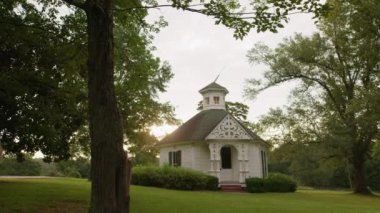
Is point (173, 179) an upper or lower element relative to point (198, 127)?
lower

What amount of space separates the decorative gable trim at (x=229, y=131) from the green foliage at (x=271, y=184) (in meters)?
3.52

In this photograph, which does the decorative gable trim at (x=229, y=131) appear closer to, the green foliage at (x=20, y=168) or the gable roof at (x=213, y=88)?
the gable roof at (x=213, y=88)

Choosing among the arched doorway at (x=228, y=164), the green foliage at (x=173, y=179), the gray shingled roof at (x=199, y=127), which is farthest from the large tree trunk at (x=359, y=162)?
the green foliage at (x=173, y=179)

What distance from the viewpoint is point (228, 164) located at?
34781 mm

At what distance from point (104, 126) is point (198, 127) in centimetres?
2772

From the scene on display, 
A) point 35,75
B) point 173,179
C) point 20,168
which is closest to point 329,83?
point 173,179

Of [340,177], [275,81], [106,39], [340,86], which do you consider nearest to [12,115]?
[106,39]

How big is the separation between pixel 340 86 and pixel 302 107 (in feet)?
12.1

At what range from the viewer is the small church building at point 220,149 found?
109 ft

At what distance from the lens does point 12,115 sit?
15.5 metres

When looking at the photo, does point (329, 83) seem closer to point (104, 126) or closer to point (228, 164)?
point (228, 164)

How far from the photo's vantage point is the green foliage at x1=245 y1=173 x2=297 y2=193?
103 ft

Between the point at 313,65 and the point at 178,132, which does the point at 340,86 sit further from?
the point at 178,132

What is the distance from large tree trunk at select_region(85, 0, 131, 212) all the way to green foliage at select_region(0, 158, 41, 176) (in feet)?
181
